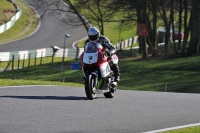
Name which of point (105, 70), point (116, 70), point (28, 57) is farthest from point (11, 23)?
point (105, 70)

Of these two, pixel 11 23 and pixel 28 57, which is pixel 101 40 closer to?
pixel 28 57

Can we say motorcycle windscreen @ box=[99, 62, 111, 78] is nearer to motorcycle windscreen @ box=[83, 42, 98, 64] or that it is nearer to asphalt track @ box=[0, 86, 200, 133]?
motorcycle windscreen @ box=[83, 42, 98, 64]

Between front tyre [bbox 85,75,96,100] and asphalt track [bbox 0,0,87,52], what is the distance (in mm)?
48743

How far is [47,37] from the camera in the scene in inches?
2950

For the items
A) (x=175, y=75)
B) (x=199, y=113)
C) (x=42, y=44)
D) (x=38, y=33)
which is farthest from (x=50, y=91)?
(x=38, y=33)

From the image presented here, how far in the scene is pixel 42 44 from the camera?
69.9 metres

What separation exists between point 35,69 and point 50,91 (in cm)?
3399

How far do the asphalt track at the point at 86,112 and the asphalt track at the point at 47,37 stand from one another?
48.8 meters

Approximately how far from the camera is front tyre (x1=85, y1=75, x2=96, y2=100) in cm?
1413

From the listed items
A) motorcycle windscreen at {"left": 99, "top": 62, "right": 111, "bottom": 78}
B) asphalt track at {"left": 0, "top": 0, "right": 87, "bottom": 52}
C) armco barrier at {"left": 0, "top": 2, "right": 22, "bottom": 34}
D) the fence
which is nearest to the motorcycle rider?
motorcycle windscreen at {"left": 99, "top": 62, "right": 111, "bottom": 78}

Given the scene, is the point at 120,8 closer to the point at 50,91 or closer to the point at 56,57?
the point at 56,57

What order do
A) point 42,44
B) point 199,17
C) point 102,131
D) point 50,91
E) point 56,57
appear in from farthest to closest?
point 42,44
point 56,57
point 199,17
point 50,91
point 102,131

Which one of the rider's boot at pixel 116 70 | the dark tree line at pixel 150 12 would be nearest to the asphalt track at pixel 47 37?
the dark tree line at pixel 150 12

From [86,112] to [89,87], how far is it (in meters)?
2.56
